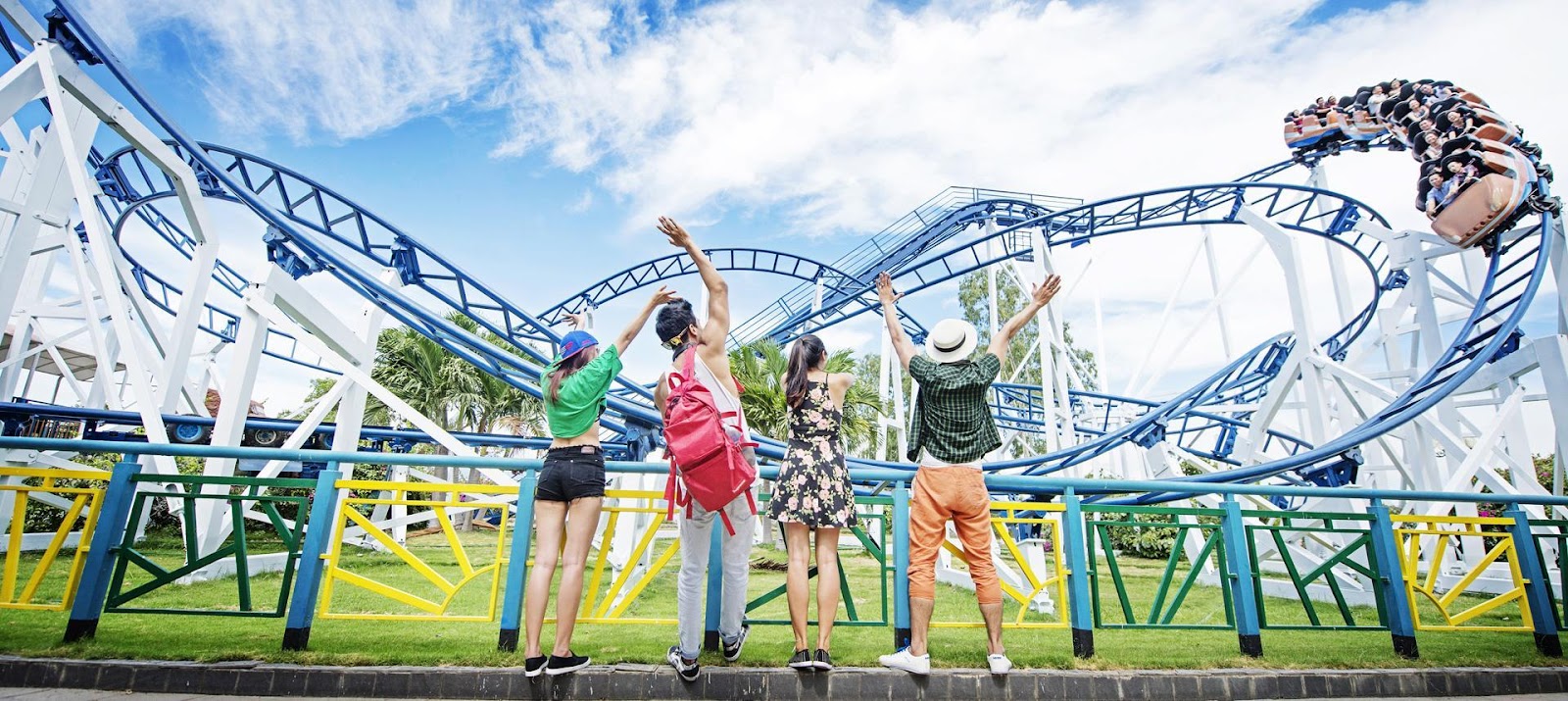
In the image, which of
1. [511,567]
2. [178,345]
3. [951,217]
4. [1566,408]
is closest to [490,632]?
[511,567]

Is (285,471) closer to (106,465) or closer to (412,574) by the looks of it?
(106,465)

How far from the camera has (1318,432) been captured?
892 cm

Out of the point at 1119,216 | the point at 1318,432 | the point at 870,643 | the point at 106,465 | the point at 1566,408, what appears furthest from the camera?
the point at 106,465

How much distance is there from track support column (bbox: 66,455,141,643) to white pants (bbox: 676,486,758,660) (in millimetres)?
2777

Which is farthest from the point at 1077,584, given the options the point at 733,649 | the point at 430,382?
the point at 430,382

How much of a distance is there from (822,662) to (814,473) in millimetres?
806

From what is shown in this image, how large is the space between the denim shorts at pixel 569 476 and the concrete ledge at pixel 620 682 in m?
0.76

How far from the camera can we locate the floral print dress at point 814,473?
317cm

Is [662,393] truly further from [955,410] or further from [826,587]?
[955,410]

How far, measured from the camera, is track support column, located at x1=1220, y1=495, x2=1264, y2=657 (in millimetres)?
3686

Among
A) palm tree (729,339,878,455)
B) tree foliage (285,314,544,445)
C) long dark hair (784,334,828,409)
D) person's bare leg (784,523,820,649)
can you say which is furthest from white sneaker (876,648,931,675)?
tree foliage (285,314,544,445)

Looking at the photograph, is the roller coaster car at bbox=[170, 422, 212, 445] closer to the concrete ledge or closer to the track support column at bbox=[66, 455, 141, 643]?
the track support column at bbox=[66, 455, 141, 643]

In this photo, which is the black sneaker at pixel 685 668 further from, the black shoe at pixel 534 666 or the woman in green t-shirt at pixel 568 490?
the black shoe at pixel 534 666

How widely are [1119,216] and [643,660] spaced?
39.7 feet
